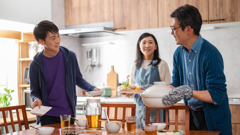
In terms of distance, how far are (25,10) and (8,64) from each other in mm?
1061

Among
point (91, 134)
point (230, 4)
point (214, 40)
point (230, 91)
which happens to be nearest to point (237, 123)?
point (230, 91)

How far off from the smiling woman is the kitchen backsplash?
806 millimetres

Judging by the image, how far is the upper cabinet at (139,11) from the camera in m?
3.59

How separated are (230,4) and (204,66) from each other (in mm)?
1982

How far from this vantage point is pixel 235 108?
3348 millimetres

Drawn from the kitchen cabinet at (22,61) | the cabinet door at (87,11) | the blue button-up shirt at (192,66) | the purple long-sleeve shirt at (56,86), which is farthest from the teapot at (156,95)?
the kitchen cabinet at (22,61)

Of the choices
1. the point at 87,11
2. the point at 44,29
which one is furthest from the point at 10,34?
the point at 44,29

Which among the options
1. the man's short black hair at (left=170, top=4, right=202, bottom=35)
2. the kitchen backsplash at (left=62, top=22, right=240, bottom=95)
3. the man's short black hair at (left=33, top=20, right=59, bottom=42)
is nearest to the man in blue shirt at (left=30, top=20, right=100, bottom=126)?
the man's short black hair at (left=33, top=20, right=59, bottom=42)

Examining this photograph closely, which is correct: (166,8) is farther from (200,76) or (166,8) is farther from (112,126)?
(112,126)

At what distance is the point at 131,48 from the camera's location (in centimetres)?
441

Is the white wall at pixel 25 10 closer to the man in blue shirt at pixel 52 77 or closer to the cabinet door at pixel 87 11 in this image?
the cabinet door at pixel 87 11

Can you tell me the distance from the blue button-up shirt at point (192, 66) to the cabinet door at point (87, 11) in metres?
2.39

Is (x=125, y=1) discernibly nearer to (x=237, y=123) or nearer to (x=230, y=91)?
(x=230, y=91)

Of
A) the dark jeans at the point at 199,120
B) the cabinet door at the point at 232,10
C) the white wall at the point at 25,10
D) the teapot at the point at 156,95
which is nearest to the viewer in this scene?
the teapot at the point at 156,95
